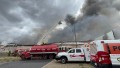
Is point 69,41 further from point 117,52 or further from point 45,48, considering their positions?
point 117,52

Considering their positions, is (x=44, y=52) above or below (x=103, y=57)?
above

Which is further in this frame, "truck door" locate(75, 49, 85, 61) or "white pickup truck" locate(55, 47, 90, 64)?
"truck door" locate(75, 49, 85, 61)

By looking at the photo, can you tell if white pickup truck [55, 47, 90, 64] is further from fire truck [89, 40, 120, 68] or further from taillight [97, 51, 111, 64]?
taillight [97, 51, 111, 64]

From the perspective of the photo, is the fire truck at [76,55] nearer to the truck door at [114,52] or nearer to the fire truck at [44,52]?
the fire truck at [44,52]

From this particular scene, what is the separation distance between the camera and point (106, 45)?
15.9m

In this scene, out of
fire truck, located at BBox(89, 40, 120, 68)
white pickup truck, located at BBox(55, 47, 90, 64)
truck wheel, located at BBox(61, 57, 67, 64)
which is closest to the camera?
fire truck, located at BBox(89, 40, 120, 68)

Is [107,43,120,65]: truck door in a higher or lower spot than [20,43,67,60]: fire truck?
lower

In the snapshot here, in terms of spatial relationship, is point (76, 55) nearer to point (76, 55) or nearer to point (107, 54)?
point (76, 55)

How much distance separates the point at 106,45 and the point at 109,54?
0.66 metres

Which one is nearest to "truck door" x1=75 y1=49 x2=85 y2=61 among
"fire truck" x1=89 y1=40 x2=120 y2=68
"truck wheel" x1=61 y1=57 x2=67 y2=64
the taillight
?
"truck wheel" x1=61 y1=57 x2=67 y2=64

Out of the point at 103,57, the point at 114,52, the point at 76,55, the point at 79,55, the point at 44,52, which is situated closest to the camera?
the point at 103,57

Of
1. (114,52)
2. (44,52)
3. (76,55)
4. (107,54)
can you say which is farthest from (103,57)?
(44,52)

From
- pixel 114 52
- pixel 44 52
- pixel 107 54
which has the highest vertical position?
pixel 44 52

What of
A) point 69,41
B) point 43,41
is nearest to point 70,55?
point 43,41
